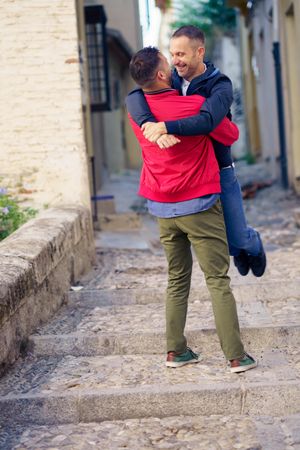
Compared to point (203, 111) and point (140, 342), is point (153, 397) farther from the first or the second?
point (203, 111)

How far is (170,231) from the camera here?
441 cm

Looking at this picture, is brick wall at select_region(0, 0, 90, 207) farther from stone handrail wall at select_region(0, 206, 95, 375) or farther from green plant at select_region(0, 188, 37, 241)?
stone handrail wall at select_region(0, 206, 95, 375)

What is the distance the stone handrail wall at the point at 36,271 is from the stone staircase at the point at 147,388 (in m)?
0.12

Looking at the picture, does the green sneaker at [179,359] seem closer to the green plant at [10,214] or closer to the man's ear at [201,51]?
the man's ear at [201,51]

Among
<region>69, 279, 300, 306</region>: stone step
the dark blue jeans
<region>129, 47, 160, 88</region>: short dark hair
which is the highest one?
<region>129, 47, 160, 88</region>: short dark hair

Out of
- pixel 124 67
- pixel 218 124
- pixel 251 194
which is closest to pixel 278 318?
pixel 218 124

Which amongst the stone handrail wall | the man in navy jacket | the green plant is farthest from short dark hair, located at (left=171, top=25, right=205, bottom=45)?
the green plant

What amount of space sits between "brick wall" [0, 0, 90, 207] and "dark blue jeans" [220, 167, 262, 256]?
3385mm

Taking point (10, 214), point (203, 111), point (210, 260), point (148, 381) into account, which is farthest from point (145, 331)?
point (10, 214)

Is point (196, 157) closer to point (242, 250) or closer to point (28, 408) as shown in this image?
point (242, 250)

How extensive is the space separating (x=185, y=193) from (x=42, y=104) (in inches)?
147

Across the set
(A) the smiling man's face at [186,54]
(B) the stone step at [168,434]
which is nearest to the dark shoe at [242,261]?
(B) the stone step at [168,434]

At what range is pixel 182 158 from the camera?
4215 millimetres

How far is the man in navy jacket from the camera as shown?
4.09 metres
